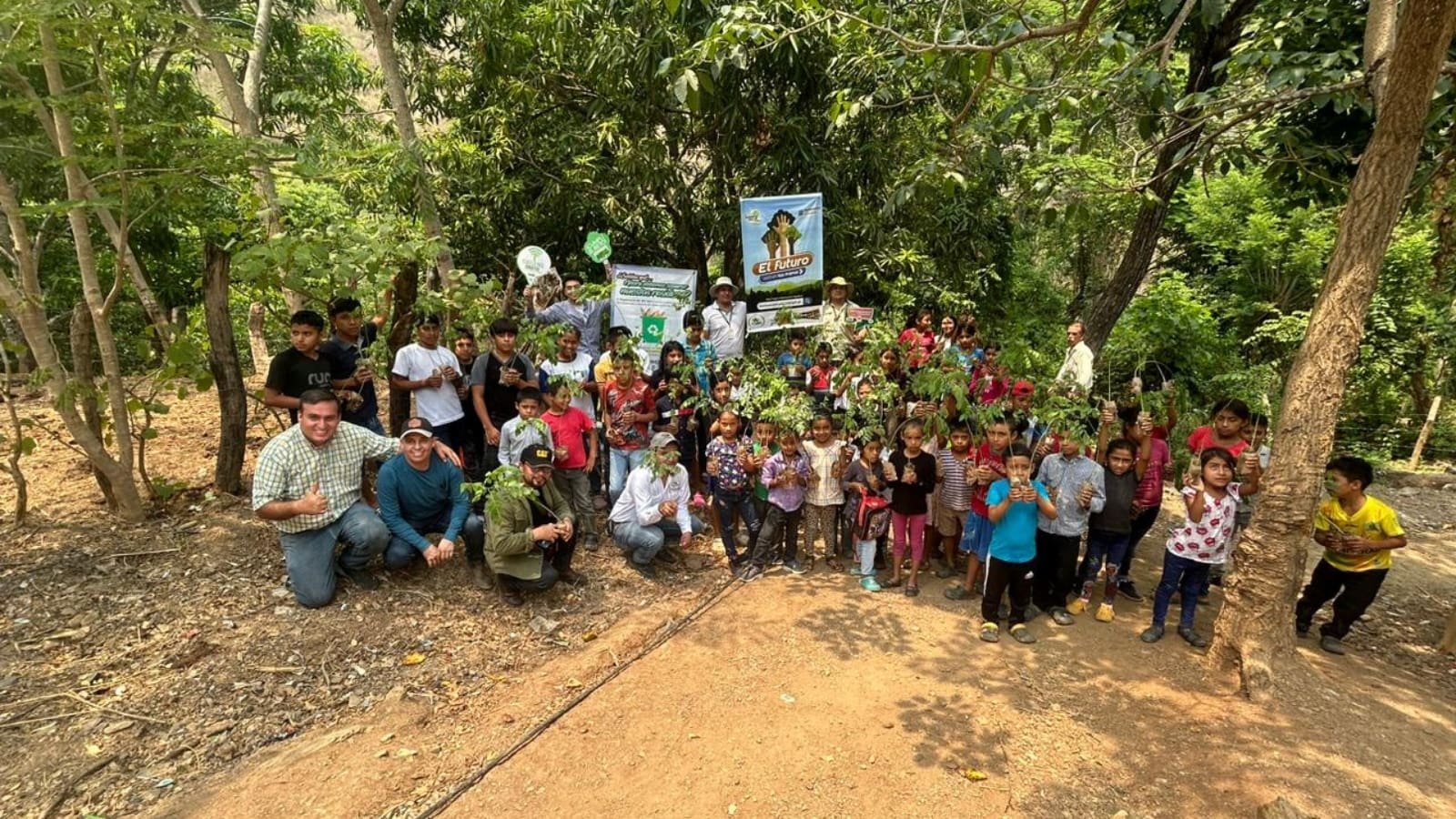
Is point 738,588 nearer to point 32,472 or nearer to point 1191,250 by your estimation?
point 32,472

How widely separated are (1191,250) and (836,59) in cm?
1096

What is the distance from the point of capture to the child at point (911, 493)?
16.9 ft

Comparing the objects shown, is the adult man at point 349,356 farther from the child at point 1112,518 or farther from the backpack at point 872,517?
the child at point 1112,518

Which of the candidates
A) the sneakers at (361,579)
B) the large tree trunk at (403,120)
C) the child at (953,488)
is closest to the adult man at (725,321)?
the child at (953,488)

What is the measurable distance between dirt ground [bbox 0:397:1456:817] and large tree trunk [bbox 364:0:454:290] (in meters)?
3.38

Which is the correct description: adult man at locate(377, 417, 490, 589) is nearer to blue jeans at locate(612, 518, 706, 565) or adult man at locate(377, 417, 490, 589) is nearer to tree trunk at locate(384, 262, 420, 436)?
blue jeans at locate(612, 518, 706, 565)

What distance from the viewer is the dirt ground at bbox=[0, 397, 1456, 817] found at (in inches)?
126

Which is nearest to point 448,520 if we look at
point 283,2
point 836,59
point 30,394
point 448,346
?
point 448,346

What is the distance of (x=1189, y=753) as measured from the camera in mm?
3512

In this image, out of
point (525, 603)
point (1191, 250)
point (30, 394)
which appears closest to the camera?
point (525, 603)

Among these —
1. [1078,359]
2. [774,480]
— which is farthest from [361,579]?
[1078,359]

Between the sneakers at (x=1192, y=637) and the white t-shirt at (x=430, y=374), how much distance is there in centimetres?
566

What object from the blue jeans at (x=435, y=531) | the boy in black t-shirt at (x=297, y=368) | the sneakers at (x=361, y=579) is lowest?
the sneakers at (x=361, y=579)

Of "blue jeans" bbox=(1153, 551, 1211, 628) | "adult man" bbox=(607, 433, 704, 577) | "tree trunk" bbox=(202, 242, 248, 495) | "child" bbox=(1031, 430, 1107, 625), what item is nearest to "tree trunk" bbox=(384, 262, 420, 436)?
"tree trunk" bbox=(202, 242, 248, 495)
